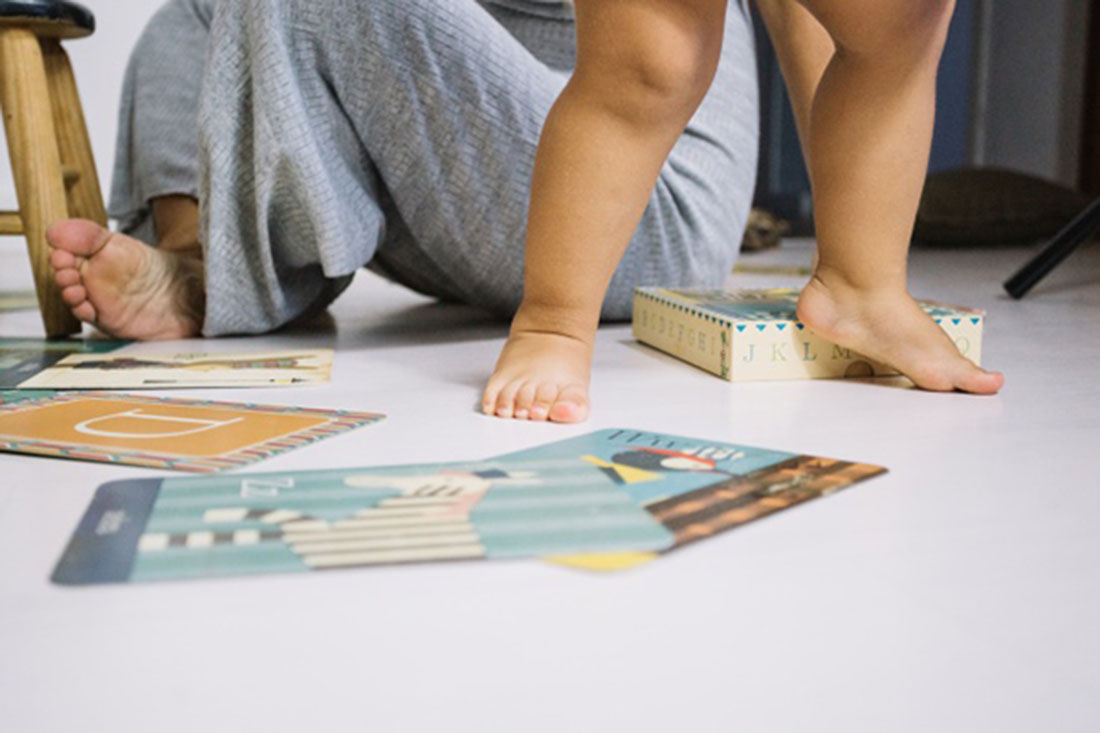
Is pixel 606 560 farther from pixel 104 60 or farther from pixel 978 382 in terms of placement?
pixel 104 60

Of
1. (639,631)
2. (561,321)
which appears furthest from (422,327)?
(639,631)

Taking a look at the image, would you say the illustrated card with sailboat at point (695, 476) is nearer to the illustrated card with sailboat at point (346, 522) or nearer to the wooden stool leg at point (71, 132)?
the illustrated card with sailboat at point (346, 522)

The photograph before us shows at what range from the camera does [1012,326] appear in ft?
4.69

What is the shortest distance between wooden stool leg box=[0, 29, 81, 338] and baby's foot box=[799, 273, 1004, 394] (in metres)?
0.89

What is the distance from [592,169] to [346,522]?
42 centimetres

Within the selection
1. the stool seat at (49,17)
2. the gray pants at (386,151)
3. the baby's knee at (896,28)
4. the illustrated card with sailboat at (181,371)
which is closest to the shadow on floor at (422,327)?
the gray pants at (386,151)

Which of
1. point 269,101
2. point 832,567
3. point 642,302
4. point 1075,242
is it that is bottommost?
point 1075,242

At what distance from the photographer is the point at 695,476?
0.67m

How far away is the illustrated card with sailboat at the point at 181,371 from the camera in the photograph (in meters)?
1.00

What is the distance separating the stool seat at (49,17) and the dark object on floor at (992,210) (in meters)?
2.20

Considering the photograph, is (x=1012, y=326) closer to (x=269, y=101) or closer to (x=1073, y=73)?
(x=269, y=101)

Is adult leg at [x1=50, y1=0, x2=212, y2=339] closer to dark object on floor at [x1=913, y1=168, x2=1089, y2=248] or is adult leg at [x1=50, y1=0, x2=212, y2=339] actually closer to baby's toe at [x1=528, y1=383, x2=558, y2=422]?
baby's toe at [x1=528, y1=383, x2=558, y2=422]

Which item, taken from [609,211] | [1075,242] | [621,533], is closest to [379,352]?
[609,211]

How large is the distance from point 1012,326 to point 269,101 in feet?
3.10
